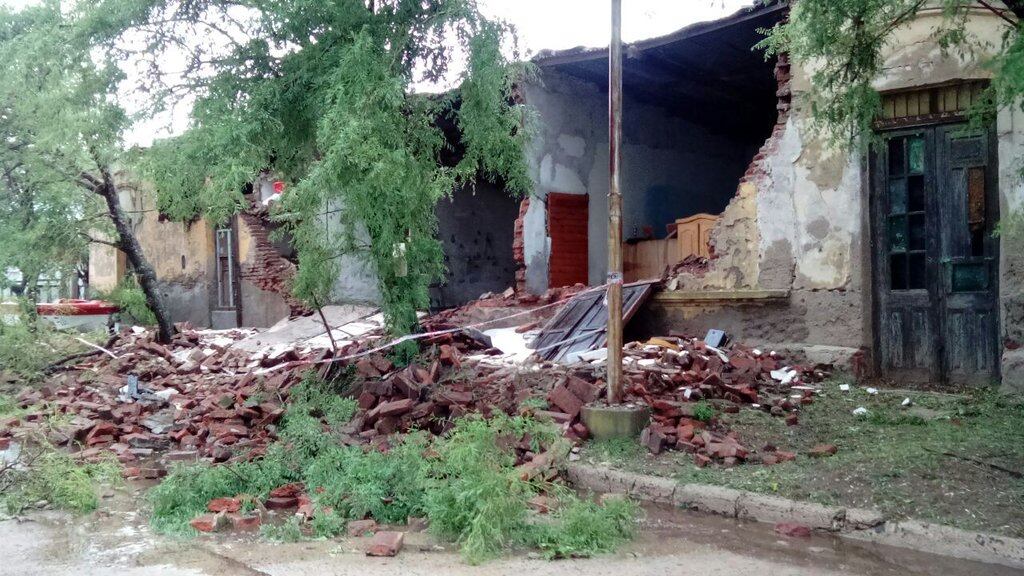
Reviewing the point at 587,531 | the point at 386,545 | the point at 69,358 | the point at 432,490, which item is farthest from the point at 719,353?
the point at 69,358

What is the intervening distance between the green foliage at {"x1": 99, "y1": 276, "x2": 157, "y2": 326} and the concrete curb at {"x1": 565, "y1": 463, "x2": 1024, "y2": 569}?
15805 mm

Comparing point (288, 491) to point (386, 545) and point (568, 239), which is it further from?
point (568, 239)

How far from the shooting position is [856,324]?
9289 mm

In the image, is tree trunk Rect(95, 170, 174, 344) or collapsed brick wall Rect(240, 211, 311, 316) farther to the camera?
collapsed brick wall Rect(240, 211, 311, 316)

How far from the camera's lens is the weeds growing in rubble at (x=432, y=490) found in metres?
4.79

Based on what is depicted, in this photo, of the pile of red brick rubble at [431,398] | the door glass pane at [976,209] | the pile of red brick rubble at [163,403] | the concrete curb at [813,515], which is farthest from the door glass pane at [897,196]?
the pile of red brick rubble at [163,403]

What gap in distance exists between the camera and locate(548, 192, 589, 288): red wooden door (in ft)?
45.0

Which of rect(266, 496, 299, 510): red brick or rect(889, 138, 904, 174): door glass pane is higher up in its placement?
rect(889, 138, 904, 174): door glass pane

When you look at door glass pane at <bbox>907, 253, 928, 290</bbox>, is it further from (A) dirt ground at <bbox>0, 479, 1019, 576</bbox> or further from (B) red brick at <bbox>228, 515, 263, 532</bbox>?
(B) red brick at <bbox>228, 515, 263, 532</bbox>

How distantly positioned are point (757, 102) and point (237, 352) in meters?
11.1

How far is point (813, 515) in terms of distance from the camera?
5.30m

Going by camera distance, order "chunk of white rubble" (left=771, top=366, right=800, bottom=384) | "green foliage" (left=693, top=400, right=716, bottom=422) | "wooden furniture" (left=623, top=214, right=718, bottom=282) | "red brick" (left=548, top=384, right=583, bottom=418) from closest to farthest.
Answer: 1. "red brick" (left=548, top=384, right=583, bottom=418)
2. "green foliage" (left=693, top=400, right=716, bottom=422)
3. "chunk of white rubble" (left=771, top=366, right=800, bottom=384)
4. "wooden furniture" (left=623, top=214, right=718, bottom=282)

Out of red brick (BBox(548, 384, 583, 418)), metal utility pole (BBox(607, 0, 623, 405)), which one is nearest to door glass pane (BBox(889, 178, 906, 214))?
metal utility pole (BBox(607, 0, 623, 405))

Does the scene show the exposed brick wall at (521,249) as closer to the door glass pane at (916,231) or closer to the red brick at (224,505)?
the door glass pane at (916,231)
